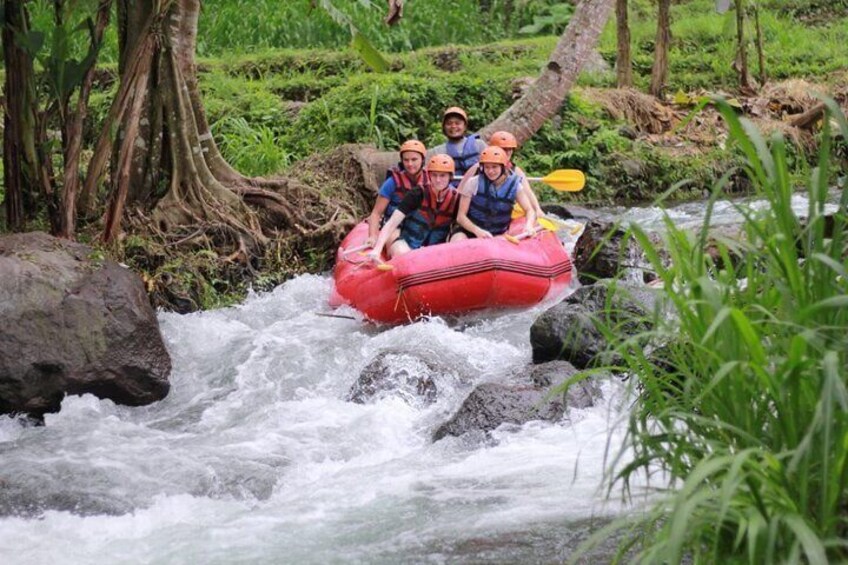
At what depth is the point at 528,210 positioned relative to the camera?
8.73m

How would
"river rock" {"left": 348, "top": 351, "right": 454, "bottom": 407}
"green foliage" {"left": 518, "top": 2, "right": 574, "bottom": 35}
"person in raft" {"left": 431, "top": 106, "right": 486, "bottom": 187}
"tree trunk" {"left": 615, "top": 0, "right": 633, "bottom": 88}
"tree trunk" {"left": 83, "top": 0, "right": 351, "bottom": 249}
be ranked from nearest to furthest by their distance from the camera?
"river rock" {"left": 348, "top": 351, "right": 454, "bottom": 407}
"tree trunk" {"left": 83, "top": 0, "right": 351, "bottom": 249}
"person in raft" {"left": 431, "top": 106, "right": 486, "bottom": 187}
"tree trunk" {"left": 615, "top": 0, "right": 633, "bottom": 88}
"green foliage" {"left": 518, "top": 2, "right": 574, "bottom": 35}

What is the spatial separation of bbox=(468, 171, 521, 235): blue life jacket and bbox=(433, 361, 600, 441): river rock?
103 inches

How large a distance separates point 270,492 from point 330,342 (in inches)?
102

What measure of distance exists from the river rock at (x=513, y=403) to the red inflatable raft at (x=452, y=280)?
167cm

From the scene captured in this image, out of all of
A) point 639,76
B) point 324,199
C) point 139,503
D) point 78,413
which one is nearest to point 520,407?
point 139,503

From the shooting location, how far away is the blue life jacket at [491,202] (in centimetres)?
874

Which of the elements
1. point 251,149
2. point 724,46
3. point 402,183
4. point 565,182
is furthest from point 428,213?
point 724,46

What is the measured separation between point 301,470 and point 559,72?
691 centimetres

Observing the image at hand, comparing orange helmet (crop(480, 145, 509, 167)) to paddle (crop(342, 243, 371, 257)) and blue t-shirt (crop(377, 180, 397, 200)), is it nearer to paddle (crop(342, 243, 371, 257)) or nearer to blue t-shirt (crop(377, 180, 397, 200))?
blue t-shirt (crop(377, 180, 397, 200))

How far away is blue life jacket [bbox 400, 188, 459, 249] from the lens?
28.8 ft

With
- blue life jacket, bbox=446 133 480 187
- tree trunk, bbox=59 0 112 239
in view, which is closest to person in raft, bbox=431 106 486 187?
blue life jacket, bbox=446 133 480 187

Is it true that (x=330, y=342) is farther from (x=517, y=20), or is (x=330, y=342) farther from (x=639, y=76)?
(x=517, y=20)

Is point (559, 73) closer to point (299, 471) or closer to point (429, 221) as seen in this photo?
point (429, 221)

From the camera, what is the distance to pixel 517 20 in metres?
20.6
